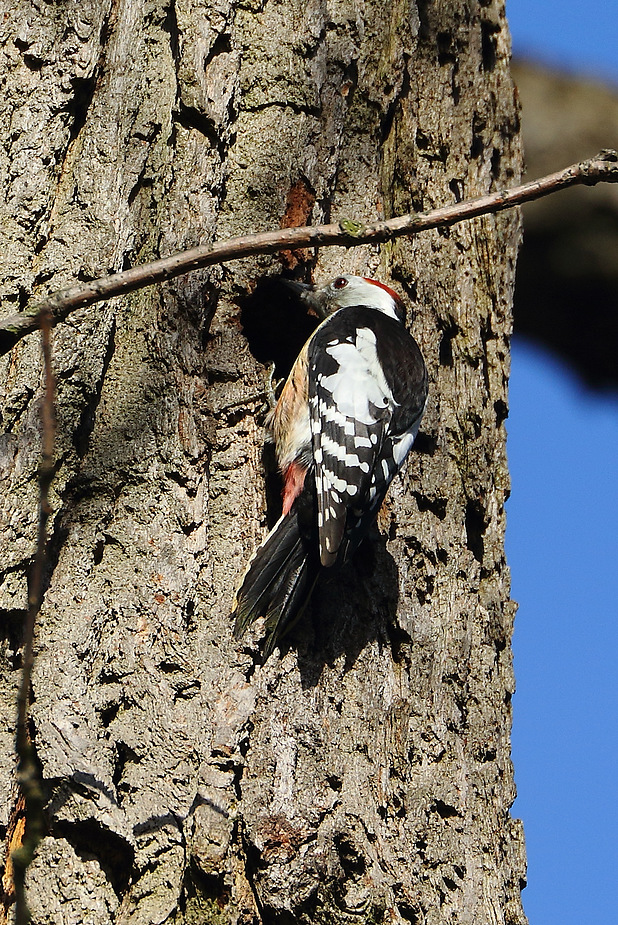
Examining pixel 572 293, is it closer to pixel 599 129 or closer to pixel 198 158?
pixel 599 129

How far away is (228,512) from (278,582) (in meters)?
0.22

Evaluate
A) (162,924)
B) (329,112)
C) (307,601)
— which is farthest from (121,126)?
(162,924)

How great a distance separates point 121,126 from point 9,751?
4.89 ft

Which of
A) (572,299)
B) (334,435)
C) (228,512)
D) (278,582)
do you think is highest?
(572,299)

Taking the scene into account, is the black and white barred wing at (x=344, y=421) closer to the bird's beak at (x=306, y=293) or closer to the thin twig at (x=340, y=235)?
the bird's beak at (x=306, y=293)

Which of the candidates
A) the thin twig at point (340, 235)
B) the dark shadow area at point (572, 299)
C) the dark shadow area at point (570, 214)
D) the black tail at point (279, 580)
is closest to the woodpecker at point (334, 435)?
the black tail at point (279, 580)

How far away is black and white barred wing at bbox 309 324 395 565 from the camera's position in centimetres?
287

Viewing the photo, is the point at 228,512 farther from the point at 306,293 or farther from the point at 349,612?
the point at 306,293

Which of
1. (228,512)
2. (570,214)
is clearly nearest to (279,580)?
(228,512)

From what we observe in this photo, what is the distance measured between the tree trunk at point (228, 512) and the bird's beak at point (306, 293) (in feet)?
0.25

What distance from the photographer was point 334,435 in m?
3.17

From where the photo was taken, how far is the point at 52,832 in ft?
7.42

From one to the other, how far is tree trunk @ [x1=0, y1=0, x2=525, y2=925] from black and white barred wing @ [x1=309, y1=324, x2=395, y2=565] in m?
0.12

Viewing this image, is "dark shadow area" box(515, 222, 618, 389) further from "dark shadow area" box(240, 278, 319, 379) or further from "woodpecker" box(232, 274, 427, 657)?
"woodpecker" box(232, 274, 427, 657)
